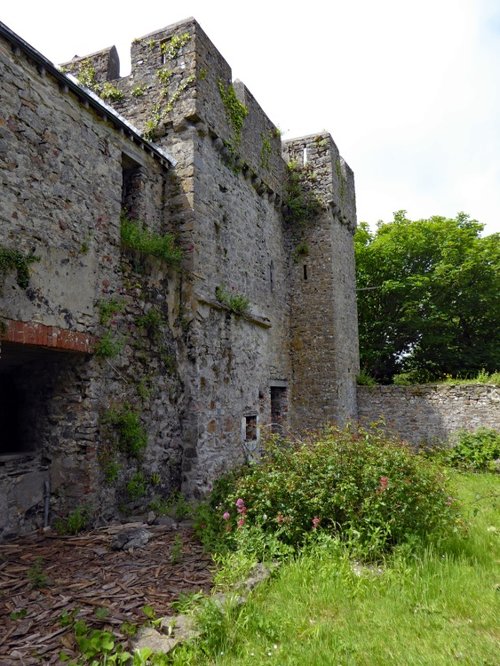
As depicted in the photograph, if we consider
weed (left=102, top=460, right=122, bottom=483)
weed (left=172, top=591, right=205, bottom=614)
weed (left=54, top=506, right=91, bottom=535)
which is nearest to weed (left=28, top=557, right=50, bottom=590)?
weed (left=54, top=506, right=91, bottom=535)

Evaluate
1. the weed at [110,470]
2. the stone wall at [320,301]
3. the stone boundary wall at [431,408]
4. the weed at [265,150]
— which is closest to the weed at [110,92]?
the weed at [265,150]

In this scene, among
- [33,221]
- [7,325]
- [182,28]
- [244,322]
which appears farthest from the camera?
[244,322]

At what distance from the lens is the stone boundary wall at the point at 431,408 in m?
13.8

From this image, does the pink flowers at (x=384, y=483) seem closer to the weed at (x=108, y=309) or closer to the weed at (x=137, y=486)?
the weed at (x=137, y=486)

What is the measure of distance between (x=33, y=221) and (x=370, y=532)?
526cm

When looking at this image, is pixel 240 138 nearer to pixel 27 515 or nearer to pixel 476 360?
pixel 27 515

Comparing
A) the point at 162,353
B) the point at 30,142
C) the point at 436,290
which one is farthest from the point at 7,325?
the point at 436,290

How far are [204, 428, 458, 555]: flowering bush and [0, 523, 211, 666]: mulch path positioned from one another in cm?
78

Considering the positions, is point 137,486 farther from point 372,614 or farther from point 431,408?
point 431,408

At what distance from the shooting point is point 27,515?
5.75 m

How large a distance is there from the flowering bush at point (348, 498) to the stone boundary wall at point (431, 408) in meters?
8.10

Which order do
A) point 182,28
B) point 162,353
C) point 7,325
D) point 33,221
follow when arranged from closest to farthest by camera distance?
point 7,325
point 33,221
point 162,353
point 182,28

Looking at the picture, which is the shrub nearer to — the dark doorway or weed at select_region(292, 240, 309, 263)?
→ weed at select_region(292, 240, 309, 263)

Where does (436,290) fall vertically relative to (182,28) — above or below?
below
